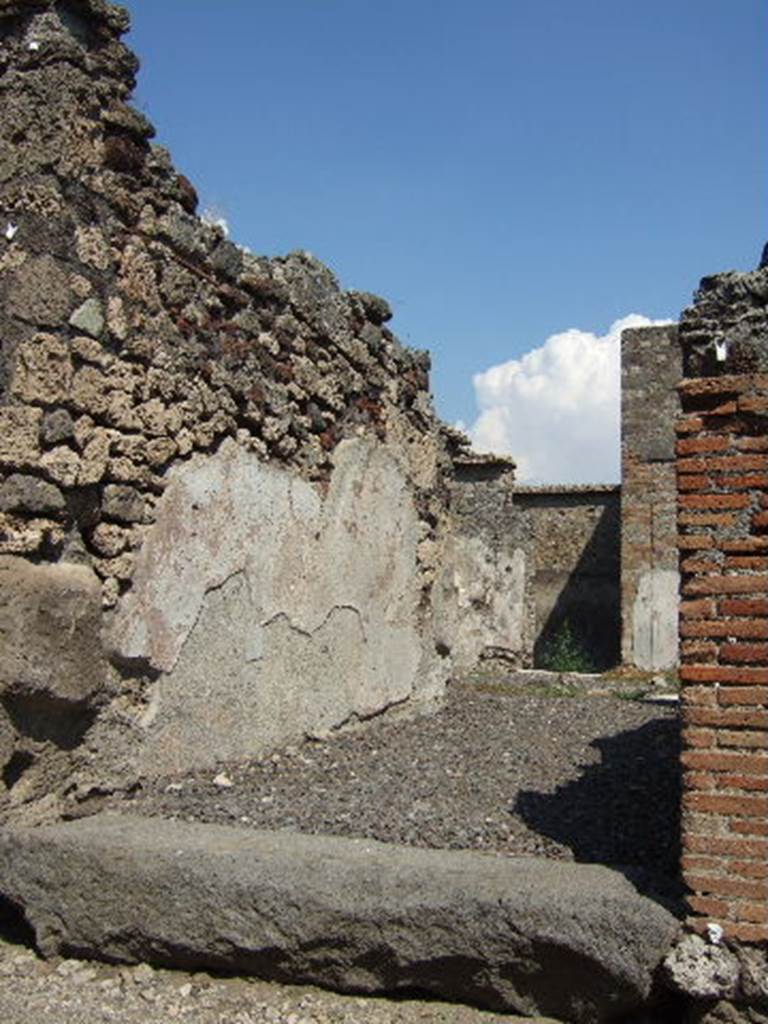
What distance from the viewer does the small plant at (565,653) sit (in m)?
13.7

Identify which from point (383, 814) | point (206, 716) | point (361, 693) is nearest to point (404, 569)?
point (361, 693)

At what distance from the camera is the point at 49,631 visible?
3443 mm

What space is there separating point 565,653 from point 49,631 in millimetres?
10984

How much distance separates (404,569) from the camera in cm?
598

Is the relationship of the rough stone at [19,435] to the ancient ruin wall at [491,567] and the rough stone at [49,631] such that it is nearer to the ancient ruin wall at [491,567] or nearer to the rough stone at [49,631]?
the rough stone at [49,631]

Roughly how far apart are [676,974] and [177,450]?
247cm

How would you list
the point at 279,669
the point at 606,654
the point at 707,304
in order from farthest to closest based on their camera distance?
the point at 606,654 < the point at 279,669 < the point at 707,304

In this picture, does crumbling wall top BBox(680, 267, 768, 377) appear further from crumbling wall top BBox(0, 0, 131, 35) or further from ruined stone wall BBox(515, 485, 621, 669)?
ruined stone wall BBox(515, 485, 621, 669)

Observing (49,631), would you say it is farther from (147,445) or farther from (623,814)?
(623,814)

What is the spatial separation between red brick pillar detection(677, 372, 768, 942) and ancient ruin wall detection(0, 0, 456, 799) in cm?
193

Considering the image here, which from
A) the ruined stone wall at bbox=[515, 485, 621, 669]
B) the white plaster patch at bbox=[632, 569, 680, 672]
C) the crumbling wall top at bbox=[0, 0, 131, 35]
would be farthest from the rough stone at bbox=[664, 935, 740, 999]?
the ruined stone wall at bbox=[515, 485, 621, 669]

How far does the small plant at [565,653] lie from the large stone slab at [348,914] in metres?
10.6

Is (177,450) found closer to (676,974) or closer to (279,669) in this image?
(279,669)

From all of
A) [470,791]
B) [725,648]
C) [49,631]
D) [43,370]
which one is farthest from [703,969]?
[43,370]
